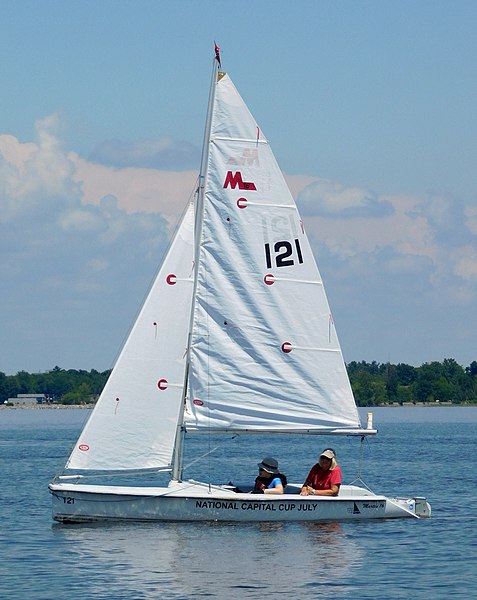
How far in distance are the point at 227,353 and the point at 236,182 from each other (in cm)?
399

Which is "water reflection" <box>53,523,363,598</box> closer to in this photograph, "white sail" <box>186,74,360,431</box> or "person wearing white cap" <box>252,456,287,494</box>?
"person wearing white cap" <box>252,456,287,494</box>

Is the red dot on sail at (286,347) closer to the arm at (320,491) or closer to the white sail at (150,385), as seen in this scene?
the white sail at (150,385)

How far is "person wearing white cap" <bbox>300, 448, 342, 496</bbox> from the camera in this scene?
31156 millimetres

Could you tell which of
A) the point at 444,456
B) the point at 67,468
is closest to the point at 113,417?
the point at 67,468

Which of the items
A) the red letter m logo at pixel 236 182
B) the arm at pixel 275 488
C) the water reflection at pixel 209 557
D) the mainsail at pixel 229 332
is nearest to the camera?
the water reflection at pixel 209 557

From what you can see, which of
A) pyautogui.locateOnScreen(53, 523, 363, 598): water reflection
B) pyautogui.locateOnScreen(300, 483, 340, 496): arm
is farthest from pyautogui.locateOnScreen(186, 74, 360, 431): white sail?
pyautogui.locateOnScreen(53, 523, 363, 598): water reflection

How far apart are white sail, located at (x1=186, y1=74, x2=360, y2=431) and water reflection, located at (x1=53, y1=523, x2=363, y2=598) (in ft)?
8.55

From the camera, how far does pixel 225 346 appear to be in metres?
31.8

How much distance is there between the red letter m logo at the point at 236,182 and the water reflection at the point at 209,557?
25.5 feet

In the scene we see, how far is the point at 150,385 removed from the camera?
31.5 m

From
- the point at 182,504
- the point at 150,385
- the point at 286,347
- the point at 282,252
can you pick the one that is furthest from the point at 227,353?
the point at 182,504

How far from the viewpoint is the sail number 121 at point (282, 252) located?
31844 mm

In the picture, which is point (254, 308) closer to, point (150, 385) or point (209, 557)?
point (150, 385)

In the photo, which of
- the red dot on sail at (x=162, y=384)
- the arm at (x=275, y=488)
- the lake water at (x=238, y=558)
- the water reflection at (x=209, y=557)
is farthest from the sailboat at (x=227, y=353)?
the lake water at (x=238, y=558)
